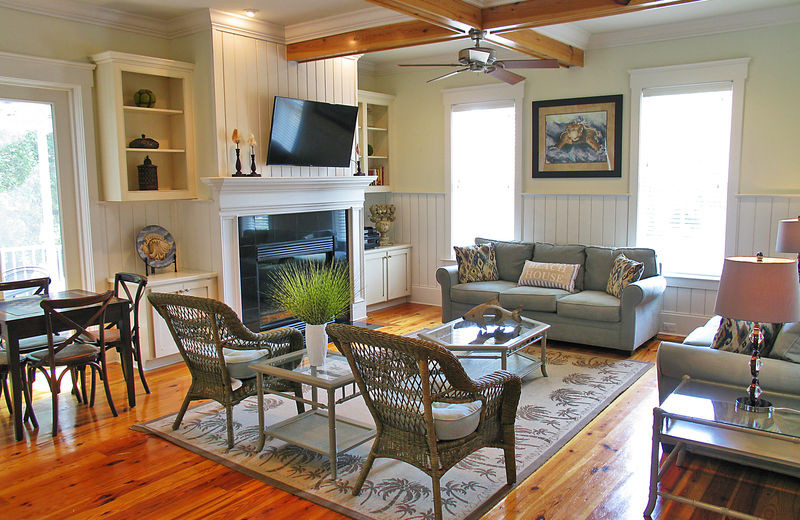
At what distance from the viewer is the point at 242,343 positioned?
3723 millimetres

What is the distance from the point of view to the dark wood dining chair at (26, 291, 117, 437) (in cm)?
390

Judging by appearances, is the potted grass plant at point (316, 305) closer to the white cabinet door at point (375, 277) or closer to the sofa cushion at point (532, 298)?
the sofa cushion at point (532, 298)

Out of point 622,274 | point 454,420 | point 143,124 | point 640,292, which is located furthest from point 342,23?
point 454,420

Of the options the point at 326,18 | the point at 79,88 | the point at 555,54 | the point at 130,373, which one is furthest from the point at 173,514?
the point at 555,54

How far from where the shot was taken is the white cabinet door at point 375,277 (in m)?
7.27

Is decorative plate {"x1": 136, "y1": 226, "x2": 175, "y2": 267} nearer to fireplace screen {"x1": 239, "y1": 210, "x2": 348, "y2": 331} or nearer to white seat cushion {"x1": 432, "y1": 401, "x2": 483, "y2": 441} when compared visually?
fireplace screen {"x1": 239, "y1": 210, "x2": 348, "y2": 331}

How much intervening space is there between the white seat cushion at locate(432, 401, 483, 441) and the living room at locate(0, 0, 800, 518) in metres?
0.65

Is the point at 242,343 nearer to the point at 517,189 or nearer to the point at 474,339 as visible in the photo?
the point at 474,339

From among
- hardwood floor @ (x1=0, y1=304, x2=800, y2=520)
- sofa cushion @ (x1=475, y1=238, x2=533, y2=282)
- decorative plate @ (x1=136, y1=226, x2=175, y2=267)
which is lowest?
hardwood floor @ (x1=0, y1=304, x2=800, y2=520)

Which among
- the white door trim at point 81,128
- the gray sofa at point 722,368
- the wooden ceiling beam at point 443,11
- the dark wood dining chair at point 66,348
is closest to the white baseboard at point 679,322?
the gray sofa at point 722,368

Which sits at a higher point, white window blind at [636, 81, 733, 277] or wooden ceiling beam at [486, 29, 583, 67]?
wooden ceiling beam at [486, 29, 583, 67]

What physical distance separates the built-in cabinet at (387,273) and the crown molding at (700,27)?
10.2 feet

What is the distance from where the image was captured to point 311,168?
613 cm

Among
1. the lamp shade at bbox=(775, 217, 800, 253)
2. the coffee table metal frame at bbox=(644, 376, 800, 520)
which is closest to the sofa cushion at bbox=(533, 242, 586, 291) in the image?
the lamp shade at bbox=(775, 217, 800, 253)
